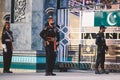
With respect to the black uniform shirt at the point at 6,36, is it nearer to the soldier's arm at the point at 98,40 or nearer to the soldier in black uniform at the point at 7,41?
the soldier in black uniform at the point at 7,41

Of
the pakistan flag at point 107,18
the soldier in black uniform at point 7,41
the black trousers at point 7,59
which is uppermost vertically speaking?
the pakistan flag at point 107,18

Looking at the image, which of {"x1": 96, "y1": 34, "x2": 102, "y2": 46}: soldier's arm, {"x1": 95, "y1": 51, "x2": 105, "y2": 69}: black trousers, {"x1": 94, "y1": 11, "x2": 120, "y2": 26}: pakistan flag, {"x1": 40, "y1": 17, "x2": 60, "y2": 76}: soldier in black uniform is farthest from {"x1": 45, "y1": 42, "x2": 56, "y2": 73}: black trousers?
{"x1": 94, "y1": 11, "x2": 120, "y2": 26}: pakistan flag

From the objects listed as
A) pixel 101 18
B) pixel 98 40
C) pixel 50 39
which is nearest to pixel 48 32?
pixel 50 39

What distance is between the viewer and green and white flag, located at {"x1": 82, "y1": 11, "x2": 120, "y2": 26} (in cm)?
2003

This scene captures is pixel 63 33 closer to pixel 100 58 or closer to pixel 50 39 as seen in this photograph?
pixel 100 58

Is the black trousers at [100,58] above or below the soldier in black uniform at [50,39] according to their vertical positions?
below

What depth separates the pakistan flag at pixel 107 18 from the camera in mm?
20031

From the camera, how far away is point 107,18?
66.2 ft

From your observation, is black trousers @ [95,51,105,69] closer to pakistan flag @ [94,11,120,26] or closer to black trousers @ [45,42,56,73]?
pakistan flag @ [94,11,120,26]

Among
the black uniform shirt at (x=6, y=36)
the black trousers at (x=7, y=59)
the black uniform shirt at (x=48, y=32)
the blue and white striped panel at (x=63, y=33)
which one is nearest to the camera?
the black uniform shirt at (x=48, y=32)

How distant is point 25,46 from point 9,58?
1.30m

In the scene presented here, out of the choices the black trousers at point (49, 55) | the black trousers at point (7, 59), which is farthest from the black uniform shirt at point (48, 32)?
the black trousers at point (7, 59)

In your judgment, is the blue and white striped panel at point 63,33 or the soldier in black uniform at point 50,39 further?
the blue and white striped panel at point 63,33

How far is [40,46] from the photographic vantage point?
67.5ft
